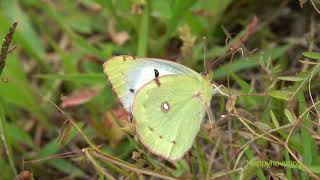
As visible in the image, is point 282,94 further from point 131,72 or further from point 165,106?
point 131,72

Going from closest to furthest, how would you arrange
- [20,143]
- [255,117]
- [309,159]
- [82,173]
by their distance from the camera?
1. [309,159]
2. [255,117]
3. [82,173]
4. [20,143]

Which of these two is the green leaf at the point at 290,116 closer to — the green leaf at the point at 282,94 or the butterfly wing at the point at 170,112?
the green leaf at the point at 282,94

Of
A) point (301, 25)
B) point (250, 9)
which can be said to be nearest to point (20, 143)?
point (250, 9)

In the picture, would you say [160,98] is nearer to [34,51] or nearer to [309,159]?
[309,159]

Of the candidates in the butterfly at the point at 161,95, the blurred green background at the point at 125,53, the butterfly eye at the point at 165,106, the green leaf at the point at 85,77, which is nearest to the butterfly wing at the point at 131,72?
the butterfly at the point at 161,95

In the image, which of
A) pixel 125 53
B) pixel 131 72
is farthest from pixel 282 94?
pixel 125 53
